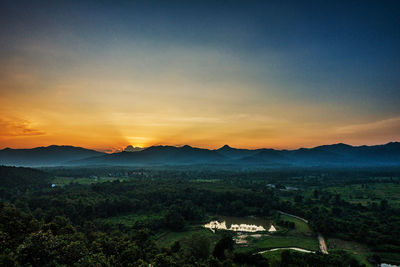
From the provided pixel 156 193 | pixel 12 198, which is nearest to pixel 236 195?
pixel 156 193

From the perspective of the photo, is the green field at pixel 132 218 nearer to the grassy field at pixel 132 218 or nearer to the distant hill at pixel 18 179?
the grassy field at pixel 132 218

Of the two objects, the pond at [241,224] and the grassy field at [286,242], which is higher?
the grassy field at [286,242]

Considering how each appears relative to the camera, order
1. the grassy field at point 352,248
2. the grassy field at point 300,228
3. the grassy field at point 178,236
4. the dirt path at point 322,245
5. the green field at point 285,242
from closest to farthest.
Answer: the grassy field at point 352,248
the dirt path at point 322,245
the green field at point 285,242
the grassy field at point 178,236
the grassy field at point 300,228

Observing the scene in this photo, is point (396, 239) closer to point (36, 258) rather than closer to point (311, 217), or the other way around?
point (311, 217)

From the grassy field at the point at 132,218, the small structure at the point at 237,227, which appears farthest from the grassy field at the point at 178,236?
the grassy field at the point at 132,218

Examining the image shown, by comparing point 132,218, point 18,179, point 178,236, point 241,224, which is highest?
point 18,179

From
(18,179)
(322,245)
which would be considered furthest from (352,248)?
(18,179)

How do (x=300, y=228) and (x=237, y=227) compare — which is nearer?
(x=300, y=228)

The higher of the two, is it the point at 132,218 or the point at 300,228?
the point at 132,218

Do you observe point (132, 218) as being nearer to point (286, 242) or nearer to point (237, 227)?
point (237, 227)
